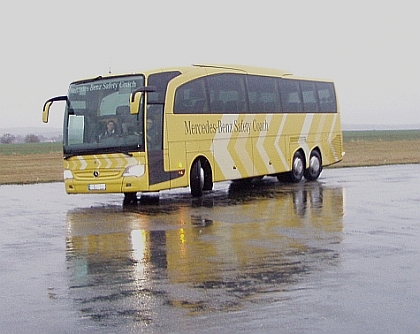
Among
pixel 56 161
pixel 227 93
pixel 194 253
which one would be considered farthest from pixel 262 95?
pixel 56 161

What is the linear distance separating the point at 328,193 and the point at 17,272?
1134 cm

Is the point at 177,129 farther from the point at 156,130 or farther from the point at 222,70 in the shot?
the point at 222,70

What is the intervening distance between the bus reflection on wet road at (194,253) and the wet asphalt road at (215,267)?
0.02 m

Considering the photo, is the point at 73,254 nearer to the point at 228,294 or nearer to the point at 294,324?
the point at 228,294

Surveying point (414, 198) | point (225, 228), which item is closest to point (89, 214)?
point (225, 228)

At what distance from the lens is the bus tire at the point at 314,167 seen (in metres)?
24.9

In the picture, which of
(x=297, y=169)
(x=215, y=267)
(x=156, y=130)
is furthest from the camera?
(x=297, y=169)

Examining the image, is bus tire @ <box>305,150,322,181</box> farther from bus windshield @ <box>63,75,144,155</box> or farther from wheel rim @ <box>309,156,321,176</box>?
bus windshield @ <box>63,75,144,155</box>

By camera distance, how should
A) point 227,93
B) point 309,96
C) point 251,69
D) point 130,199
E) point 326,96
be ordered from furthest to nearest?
point 326,96 → point 309,96 → point 251,69 → point 227,93 → point 130,199

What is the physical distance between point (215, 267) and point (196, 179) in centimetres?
1003

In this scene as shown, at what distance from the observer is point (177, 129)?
1878 cm

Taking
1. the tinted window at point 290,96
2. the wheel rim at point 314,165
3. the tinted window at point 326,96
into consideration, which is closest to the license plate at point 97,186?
the tinted window at point 290,96

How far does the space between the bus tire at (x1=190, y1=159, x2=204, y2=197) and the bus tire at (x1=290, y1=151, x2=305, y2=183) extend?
512 cm

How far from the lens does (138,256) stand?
10.5 meters
